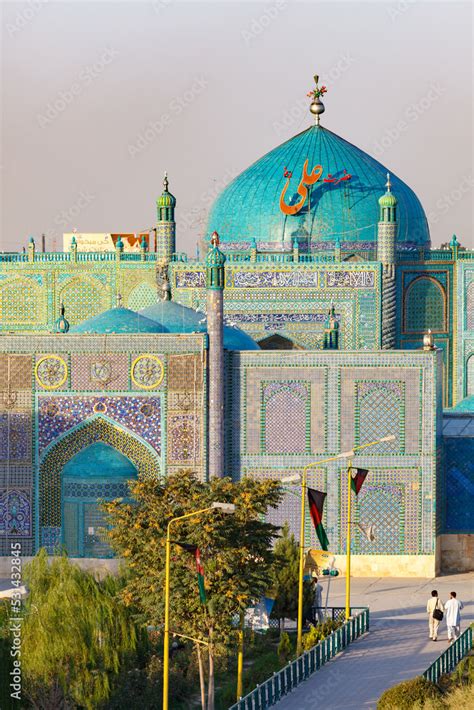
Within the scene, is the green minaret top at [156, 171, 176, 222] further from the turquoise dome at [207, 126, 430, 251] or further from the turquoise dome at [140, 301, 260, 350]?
the turquoise dome at [140, 301, 260, 350]

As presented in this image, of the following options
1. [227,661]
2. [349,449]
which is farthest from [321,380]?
[227,661]

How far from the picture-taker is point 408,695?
2212 cm

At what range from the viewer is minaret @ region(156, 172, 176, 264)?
148ft

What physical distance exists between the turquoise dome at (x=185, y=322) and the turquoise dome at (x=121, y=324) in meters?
0.41

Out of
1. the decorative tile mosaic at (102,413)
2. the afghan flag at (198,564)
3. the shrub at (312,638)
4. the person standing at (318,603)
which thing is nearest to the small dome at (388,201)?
the decorative tile mosaic at (102,413)

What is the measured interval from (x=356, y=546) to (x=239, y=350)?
13.6 ft

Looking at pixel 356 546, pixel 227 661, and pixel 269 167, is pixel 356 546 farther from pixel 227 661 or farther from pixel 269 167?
pixel 269 167

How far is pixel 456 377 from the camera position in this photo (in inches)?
1852

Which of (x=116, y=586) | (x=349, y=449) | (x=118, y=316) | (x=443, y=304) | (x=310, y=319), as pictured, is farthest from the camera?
(x=443, y=304)

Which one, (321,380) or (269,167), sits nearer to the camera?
(321,380)

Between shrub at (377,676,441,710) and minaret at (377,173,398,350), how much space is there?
864 inches

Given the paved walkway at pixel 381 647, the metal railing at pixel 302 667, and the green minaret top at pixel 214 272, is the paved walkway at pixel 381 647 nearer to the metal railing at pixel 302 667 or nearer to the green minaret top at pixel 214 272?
→ the metal railing at pixel 302 667

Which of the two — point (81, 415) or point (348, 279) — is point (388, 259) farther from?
point (81, 415)

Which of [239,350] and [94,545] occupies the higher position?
[239,350]
